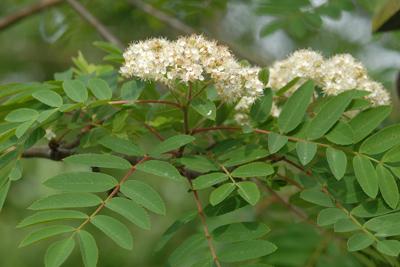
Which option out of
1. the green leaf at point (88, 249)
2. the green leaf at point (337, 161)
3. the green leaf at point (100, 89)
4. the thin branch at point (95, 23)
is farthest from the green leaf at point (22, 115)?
the thin branch at point (95, 23)

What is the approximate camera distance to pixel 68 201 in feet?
5.22

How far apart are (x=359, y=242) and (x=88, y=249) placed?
649mm

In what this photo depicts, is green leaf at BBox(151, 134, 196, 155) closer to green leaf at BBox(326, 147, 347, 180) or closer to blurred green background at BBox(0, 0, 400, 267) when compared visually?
green leaf at BBox(326, 147, 347, 180)

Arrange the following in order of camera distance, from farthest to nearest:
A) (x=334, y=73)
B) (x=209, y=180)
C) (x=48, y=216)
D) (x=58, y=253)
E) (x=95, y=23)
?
(x=95, y=23) → (x=334, y=73) → (x=209, y=180) → (x=48, y=216) → (x=58, y=253)

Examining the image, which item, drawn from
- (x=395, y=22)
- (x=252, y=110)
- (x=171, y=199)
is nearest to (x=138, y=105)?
(x=252, y=110)

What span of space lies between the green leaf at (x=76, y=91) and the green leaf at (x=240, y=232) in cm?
53

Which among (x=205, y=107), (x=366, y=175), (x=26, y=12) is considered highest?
(x=26, y=12)

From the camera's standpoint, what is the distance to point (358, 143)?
6.12 feet

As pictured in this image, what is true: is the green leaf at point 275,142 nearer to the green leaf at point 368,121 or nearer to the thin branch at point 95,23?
the green leaf at point 368,121

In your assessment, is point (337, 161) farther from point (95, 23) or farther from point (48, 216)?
point (95, 23)

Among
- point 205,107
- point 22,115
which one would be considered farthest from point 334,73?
point 22,115

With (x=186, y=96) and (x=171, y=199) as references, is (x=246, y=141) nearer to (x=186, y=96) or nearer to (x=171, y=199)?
(x=186, y=96)

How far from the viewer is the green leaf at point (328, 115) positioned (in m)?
1.82

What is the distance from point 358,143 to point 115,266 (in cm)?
318
